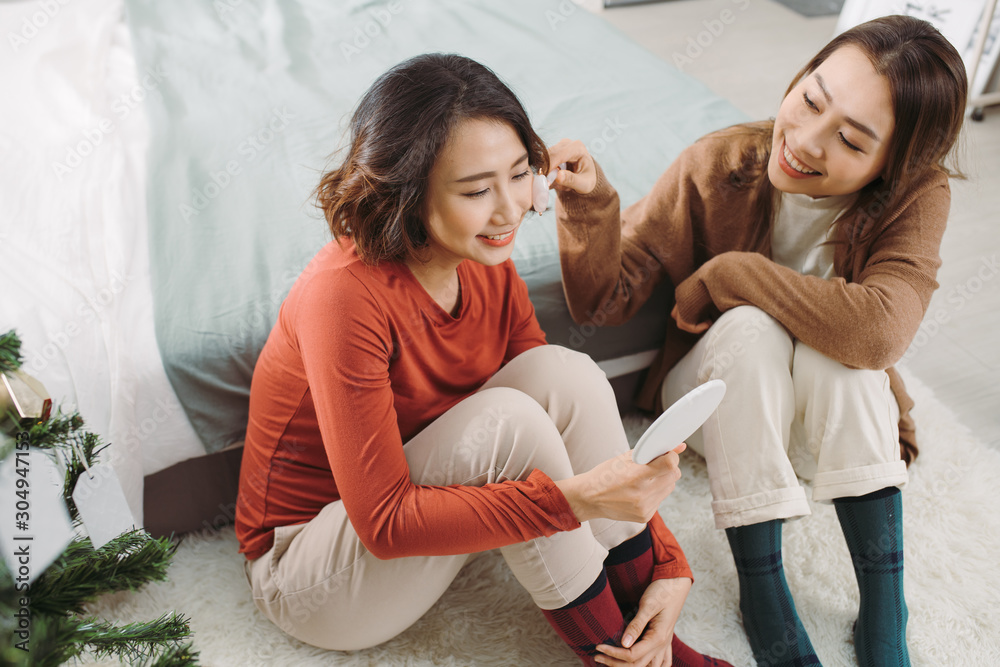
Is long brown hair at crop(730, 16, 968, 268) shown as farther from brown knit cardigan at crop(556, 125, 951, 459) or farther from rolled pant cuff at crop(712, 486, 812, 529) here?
rolled pant cuff at crop(712, 486, 812, 529)

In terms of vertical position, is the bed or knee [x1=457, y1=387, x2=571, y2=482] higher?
the bed

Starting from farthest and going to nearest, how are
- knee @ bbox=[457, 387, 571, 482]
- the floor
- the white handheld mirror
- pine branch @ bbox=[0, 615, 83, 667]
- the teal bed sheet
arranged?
the floor
the teal bed sheet
knee @ bbox=[457, 387, 571, 482]
the white handheld mirror
pine branch @ bbox=[0, 615, 83, 667]

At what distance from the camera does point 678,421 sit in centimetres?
87

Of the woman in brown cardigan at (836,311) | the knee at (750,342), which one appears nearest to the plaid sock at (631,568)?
the woman in brown cardigan at (836,311)

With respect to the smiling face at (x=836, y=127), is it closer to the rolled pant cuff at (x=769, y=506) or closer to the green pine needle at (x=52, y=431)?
the rolled pant cuff at (x=769, y=506)

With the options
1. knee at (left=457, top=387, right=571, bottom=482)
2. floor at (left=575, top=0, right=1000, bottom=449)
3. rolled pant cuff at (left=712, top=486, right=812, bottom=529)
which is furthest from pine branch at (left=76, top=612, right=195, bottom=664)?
floor at (left=575, top=0, right=1000, bottom=449)

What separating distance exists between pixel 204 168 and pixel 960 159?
216cm

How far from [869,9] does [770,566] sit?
223 centimetres

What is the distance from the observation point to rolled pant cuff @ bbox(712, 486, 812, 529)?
44.6 inches

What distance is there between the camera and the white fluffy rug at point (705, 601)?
118 cm

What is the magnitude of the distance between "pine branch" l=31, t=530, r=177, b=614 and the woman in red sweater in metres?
0.29

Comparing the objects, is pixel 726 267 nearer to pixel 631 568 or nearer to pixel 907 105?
pixel 907 105

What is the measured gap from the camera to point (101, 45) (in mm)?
1776

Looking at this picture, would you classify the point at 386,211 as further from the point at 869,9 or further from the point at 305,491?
the point at 869,9
